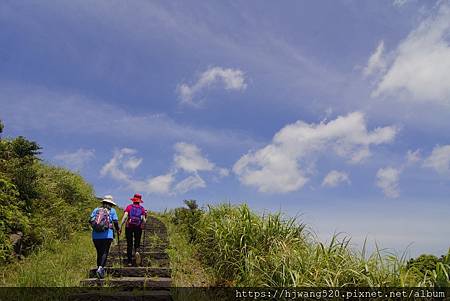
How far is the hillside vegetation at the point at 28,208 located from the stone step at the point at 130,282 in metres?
3.21

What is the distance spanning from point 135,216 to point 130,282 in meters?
2.56

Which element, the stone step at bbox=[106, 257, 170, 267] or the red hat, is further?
the red hat

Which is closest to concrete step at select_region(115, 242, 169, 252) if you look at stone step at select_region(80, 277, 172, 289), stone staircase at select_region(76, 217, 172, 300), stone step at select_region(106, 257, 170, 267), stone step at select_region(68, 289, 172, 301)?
stone staircase at select_region(76, 217, 172, 300)

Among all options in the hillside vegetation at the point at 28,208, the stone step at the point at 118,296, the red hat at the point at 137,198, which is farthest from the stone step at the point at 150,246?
the stone step at the point at 118,296

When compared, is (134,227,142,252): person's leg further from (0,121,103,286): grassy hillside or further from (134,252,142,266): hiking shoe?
(0,121,103,286): grassy hillside

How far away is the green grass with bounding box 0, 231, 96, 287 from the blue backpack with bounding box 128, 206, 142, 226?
1.64 m

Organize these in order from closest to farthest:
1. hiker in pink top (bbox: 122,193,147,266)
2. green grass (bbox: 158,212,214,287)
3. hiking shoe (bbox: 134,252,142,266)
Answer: green grass (bbox: 158,212,214,287)
hiking shoe (bbox: 134,252,142,266)
hiker in pink top (bbox: 122,193,147,266)

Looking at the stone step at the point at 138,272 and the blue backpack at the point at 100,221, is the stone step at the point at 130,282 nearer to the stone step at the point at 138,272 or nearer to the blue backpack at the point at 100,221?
the stone step at the point at 138,272

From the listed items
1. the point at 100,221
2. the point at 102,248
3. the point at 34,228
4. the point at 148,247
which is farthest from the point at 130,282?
the point at 34,228

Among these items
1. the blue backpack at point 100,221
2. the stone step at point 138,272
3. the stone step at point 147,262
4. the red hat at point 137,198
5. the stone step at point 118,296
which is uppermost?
the red hat at point 137,198

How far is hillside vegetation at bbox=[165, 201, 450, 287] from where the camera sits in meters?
6.96

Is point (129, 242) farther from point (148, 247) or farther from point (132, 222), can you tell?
point (148, 247)

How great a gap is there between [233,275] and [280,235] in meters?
1.56

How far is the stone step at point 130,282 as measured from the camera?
924 centimetres
